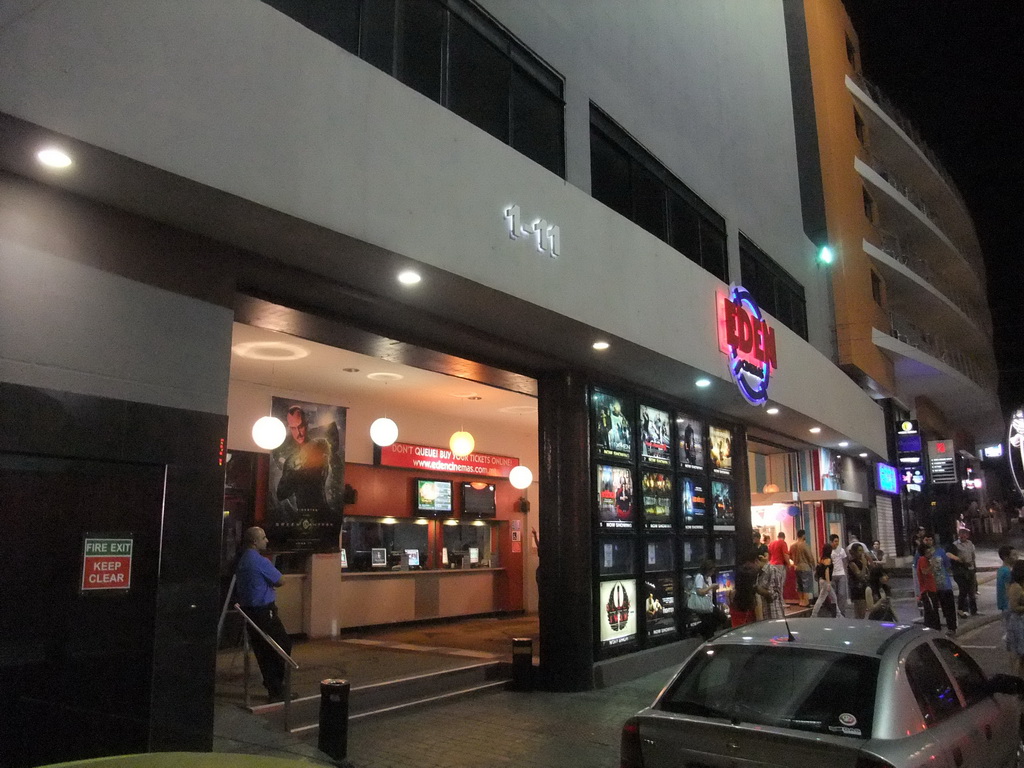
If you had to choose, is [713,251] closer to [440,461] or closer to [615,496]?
[615,496]

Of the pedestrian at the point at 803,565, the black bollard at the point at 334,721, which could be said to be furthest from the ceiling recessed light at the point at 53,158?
the pedestrian at the point at 803,565

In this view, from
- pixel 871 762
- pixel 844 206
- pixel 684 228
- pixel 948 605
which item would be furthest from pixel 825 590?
pixel 844 206

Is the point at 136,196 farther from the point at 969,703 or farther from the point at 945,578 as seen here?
the point at 945,578

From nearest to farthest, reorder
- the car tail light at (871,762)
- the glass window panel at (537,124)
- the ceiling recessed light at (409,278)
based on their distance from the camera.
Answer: the car tail light at (871,762)
the ceiling recessed light at (409,278)
the glass window panel at (537,124)

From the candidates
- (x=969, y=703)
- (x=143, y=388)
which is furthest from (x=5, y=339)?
(x=969, y=703)

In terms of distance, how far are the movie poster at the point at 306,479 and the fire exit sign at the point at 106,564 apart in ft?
22.6

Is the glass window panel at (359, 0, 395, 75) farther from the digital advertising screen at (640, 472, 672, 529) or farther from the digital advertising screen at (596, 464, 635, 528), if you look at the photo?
the digital advertising screen at (640, 472, 672, 529)

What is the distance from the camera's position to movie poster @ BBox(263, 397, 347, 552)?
12719mm

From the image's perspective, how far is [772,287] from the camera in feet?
56.1

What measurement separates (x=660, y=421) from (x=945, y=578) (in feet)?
23.8

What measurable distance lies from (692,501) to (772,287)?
5990mm

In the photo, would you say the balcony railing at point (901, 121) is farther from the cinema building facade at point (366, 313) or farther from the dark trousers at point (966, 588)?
the dark trousers at point (966, 588)

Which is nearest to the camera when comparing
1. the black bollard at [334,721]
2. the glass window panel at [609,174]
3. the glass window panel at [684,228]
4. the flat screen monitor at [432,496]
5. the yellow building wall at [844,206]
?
the black bollard at [334,721]

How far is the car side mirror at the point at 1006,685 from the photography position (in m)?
5.34
